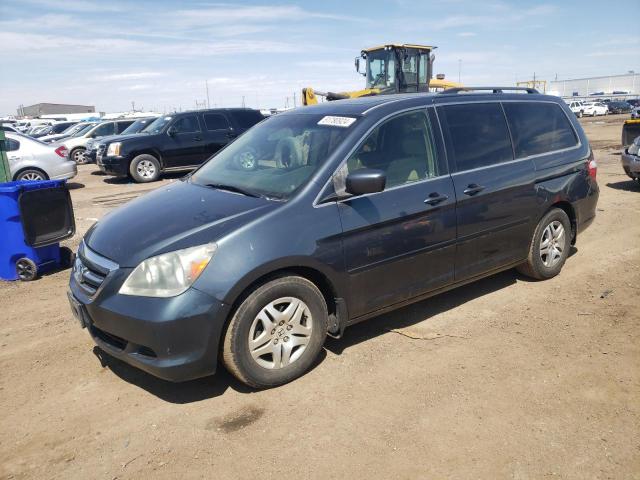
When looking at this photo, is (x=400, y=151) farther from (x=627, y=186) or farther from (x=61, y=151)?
(x=61, y=151)

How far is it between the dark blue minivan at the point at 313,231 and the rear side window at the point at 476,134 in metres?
0.01

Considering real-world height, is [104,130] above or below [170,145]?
above

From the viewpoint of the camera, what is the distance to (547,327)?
13.6 ft

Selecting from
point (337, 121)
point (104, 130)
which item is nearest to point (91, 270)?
point (337, 121)

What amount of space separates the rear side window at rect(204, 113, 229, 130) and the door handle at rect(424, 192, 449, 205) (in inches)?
437

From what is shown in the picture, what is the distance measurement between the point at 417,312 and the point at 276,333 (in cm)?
167

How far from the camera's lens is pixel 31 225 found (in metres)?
5.56

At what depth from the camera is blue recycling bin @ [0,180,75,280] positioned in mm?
5422

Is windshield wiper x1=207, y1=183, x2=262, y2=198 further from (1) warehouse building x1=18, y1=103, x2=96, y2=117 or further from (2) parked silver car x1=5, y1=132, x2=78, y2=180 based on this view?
(1) warehouse building x1=18, y1=103, x2=96, y2=117

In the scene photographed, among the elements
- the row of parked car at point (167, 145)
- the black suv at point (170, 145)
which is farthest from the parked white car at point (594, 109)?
the black suv at point (170, 145)

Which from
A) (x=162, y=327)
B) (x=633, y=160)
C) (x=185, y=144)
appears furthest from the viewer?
(x=185, y=144)

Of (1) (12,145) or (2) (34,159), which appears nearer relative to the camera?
(1) (12,145)

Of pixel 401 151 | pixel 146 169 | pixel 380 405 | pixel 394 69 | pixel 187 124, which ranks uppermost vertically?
pixel 394 69

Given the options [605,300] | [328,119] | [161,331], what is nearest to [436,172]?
[328,119]
